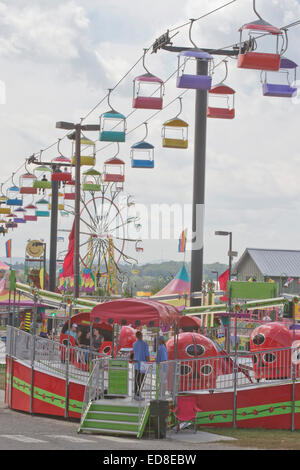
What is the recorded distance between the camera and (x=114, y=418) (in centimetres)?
2033

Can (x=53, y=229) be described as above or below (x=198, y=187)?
below

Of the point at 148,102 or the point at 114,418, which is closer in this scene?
the point at 114,418

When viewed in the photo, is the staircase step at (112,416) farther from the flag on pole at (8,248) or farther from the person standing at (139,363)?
the flag on pole at (8,248)

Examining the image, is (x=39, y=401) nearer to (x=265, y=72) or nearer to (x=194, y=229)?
(x=194, y=229)

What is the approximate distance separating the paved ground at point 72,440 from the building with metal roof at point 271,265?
67.2 meters

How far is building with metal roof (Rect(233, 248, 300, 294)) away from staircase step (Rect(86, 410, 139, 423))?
224ft

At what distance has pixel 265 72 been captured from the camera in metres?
19.0

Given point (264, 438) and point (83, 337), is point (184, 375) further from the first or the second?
point (83, 337)

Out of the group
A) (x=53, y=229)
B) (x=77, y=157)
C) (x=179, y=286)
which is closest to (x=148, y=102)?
(x=77, y=157)

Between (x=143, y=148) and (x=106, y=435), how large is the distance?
1105 cm

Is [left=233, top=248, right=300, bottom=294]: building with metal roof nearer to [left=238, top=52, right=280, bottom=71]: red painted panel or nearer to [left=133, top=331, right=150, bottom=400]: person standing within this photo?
[left=133, top=331, right=150, bottom=400]: person standing

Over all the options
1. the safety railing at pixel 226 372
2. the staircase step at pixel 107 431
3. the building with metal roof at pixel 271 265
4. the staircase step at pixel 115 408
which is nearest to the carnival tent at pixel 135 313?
the safety railing at pixel 226 372

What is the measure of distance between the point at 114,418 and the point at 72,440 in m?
2.94
